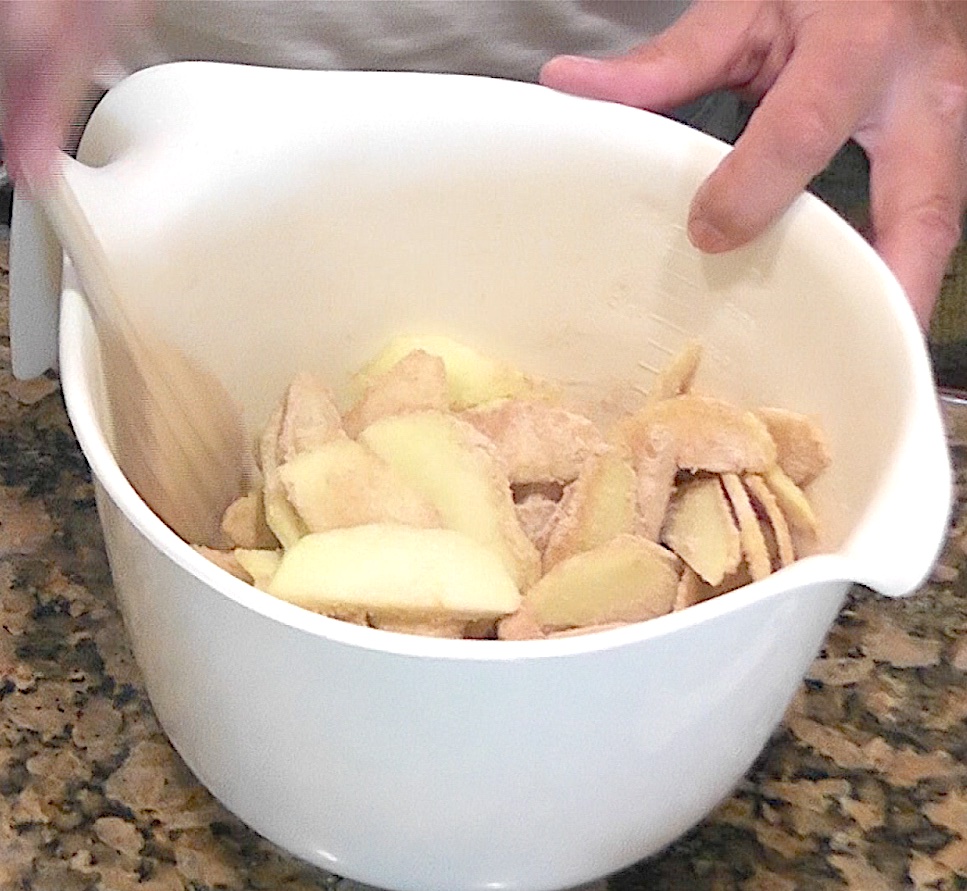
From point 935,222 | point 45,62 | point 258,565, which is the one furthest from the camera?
point 935,222

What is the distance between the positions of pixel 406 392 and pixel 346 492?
0.09 metres

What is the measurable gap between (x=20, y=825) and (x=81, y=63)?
29 centimetres

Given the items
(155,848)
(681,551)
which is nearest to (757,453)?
(681,551)

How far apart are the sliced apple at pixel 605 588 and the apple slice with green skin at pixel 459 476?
3cm

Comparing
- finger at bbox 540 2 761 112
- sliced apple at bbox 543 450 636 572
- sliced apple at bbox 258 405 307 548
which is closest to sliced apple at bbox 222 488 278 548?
sliced apple at bbox 258 405 307 548

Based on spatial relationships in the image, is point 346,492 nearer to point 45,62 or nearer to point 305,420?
point 305,420

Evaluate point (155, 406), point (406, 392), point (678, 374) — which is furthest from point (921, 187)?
point (155, 406)

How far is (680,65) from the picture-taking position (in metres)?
0.61

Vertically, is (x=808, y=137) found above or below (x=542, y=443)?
above

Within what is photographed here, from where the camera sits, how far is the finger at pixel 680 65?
1.91 ft

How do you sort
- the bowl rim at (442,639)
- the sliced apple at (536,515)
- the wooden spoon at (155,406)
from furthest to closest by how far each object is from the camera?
the sliced apple at (536,515) → the wooden spoon at (155,406) → the bowl rim at (442,639)

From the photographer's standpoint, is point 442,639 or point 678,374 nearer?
point 442,639

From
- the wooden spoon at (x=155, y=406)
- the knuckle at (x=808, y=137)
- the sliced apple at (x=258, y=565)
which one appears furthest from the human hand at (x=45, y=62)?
the knuckle at (x=808, y=137)

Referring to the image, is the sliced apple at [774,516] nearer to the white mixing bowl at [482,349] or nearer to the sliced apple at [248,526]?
the white mixing bowl at [482,349]
